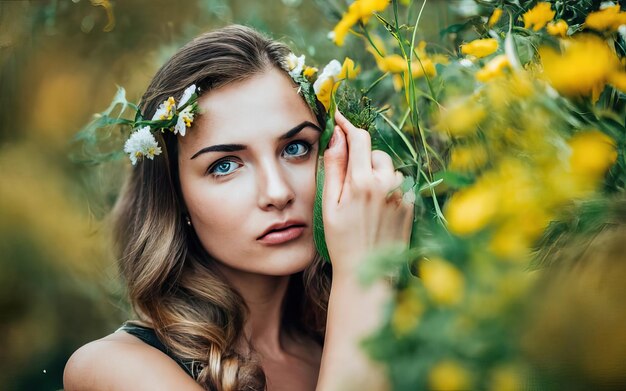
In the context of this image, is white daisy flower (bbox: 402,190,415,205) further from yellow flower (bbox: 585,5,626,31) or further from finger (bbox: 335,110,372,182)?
yellow flower (bbox: 585,5,626,31)

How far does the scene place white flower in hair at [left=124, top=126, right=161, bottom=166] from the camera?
4.29ft

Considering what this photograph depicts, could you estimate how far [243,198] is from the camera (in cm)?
126

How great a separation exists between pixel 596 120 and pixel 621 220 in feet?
0.58

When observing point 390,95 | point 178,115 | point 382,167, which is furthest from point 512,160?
point 390,95

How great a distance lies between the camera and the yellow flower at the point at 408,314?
18.2 inches

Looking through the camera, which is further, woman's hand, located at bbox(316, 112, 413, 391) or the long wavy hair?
the long wavy hair

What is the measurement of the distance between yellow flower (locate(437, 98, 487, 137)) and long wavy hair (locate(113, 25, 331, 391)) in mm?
678

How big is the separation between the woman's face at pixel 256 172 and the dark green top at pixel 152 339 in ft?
0.77

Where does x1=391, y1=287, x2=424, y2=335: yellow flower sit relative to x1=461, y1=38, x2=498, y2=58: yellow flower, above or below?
below

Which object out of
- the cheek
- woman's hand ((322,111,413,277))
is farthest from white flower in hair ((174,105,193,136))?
woman's hand ((322,111,413,277))

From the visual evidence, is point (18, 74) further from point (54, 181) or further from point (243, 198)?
point (243, 198)

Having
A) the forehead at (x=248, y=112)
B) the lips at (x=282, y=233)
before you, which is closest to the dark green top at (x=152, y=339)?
the lips at (x=282, y=233)

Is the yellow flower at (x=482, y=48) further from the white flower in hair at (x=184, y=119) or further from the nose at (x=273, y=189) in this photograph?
the white flower in hair at (x=184, y=119)

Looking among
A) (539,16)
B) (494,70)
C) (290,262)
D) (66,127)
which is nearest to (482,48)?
(539,16)
